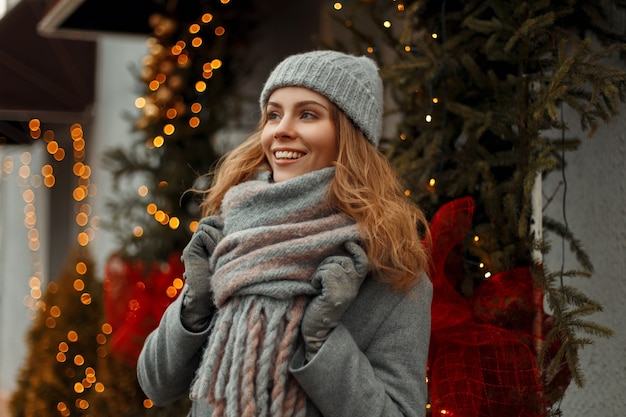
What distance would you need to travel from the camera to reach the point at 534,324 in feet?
10.0

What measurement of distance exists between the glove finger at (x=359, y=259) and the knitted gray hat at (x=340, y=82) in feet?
1.38

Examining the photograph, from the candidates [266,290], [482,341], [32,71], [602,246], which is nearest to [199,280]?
[266,290]

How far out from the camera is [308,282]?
2561 mm

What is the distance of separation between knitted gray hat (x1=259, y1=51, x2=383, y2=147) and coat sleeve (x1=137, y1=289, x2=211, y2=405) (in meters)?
0.74

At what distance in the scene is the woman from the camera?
8.11 feet

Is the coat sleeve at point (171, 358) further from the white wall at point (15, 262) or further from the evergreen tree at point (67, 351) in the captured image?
the white wall at point (15, 262)

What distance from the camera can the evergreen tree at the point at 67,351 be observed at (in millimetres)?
6750

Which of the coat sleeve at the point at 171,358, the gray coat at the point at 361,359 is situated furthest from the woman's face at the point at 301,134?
the coat sleeve at the point at 171,358

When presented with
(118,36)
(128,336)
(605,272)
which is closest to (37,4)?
(118,36)

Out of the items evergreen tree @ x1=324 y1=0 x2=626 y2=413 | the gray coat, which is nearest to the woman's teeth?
the gray coat

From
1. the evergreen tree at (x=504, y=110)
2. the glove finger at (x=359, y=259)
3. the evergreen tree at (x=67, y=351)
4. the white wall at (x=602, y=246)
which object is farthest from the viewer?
the evergreen tree at (x=67, y=351)

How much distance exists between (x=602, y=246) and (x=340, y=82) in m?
1.32

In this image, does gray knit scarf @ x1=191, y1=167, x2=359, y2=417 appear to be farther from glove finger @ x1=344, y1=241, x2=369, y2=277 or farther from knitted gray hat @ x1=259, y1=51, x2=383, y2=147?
knitted gray hat @ x1=259, y1=51, x2=383, y2=147

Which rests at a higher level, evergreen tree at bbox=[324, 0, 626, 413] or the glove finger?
evergreen tree at bbox=[324, 0, 626, 413]
